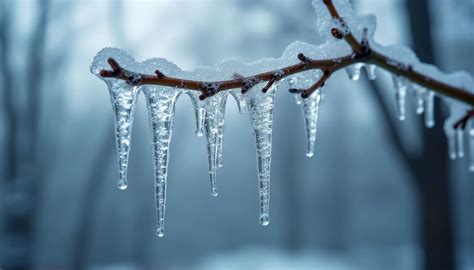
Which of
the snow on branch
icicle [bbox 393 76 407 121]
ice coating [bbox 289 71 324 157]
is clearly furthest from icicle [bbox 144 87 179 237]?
icicle [bbox 393 76 407 121]

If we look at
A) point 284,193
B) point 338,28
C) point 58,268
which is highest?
point 284,193

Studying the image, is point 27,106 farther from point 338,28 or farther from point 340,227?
point 340,227

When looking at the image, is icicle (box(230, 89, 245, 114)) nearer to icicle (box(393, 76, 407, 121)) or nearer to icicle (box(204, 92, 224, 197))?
icicle (box(204, 92, 224, 197))

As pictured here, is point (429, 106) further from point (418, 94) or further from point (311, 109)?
point (311, 109)

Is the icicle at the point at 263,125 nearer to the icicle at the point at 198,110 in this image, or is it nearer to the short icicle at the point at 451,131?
the icicle at the point at 198,110

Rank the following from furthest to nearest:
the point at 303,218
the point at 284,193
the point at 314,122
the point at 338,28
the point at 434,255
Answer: the point at 303,218 → the point at 284,193 → the point at 434,255 → the point at 314,122 → the point at 338,28

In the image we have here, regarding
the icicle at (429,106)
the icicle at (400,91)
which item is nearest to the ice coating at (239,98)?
the icicle at (400,91)

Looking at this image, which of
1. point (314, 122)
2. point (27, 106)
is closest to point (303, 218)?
point (27, 106)
